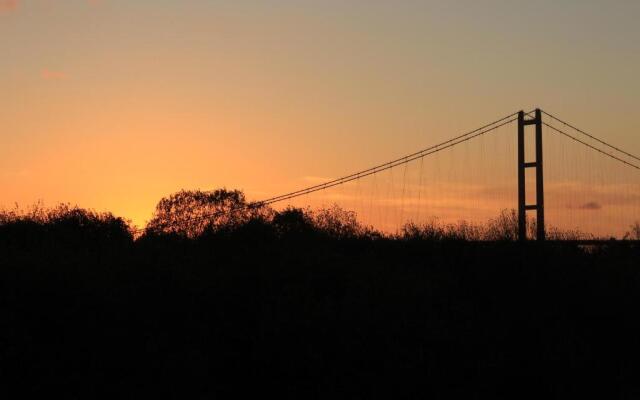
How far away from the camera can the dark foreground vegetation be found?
62.8 ft

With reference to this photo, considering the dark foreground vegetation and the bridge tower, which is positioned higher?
the bridge tower

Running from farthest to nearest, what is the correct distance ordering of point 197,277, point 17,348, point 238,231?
point 238,231
point 197,277
point 17,348

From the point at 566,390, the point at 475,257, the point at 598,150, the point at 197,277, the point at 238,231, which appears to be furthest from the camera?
the point at 598,150

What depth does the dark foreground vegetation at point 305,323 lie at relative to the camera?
19141 millimetres

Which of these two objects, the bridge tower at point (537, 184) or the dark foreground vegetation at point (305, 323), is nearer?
the dark foreground vegetation at point (305, 323)

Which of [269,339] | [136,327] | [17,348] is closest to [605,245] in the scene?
[269,339]

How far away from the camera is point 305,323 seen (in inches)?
822

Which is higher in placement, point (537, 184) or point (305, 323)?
point (537, 184)

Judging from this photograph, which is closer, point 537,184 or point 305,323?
point 305,323

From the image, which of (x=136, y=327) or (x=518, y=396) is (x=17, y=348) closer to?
(x=136, y=327)

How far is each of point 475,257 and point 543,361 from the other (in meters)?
7.85

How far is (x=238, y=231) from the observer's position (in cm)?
3108

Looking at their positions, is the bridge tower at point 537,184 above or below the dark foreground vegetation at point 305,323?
above

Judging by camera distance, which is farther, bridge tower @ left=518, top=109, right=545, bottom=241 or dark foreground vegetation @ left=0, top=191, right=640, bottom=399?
bridge tower @ left=518, top=109, right=545, bottom=241
